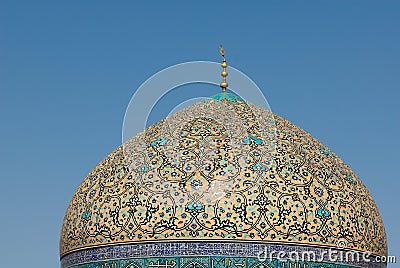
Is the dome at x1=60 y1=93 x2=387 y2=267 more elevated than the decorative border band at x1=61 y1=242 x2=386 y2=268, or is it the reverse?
the dome at x1=60 y1=93 x2=387 y2=267

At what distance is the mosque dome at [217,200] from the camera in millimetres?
12547

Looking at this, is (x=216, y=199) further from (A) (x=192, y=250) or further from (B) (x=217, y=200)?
(A) (x=192, y=250)

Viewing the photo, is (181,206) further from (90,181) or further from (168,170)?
(90,181)

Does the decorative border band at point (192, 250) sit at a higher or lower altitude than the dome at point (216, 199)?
lower

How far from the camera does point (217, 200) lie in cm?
1261

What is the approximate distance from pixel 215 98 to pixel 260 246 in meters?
2.40

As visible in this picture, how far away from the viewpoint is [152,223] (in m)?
12.7

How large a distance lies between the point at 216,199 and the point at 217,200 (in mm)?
16

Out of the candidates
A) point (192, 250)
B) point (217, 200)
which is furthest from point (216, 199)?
point (192, 250)

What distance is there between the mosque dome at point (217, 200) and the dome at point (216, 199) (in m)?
0.01

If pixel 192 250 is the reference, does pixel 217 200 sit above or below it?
above

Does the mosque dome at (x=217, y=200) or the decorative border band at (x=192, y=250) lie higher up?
the mosque dome at (x=217, y=200)

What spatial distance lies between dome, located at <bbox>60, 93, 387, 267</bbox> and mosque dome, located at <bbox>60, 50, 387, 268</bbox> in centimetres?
1

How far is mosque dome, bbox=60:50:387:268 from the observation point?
12547 millimetres
